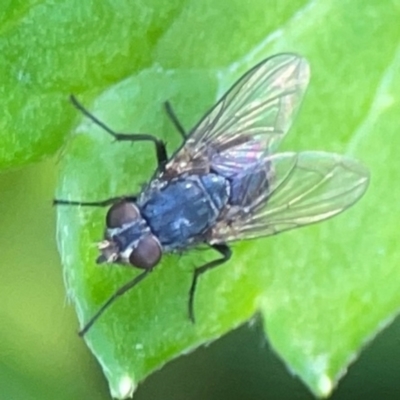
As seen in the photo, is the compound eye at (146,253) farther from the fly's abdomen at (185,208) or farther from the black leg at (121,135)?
the black leg at (121,135)

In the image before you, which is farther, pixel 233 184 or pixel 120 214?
pixel 233 184

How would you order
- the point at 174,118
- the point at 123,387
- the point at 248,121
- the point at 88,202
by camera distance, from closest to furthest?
the point at 123,387, the point at 88,202, the point at 174,118, the point at 248,121

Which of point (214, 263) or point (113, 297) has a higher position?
point (113, 297)

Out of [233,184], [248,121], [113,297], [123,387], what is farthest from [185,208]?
[123,387]

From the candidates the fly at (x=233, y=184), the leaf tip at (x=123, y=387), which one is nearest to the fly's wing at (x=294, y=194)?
the fly at (x=233, y=184)

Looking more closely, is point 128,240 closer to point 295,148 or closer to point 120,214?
point 120,214

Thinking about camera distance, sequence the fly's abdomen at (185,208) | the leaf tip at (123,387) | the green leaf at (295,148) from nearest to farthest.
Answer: the leaf tip at (123,387) → the green leaf at (295,148) → the fly's abdomen at (185,208)

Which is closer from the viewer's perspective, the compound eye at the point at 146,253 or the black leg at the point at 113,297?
the black leg at the point at 113,297
